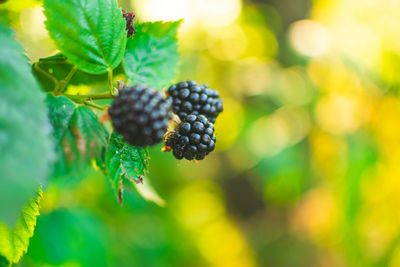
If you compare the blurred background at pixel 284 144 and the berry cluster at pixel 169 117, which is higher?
the berry cluster at pixel 169 117

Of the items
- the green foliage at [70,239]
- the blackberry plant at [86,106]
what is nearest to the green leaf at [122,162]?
the blackberry plant at [86,106]

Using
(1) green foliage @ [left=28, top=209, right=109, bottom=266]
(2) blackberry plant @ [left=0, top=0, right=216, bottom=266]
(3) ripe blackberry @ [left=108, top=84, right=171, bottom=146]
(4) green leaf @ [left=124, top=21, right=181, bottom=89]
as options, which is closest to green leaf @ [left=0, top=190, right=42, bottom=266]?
(2) blackberry plant @ [left=0, top=0, right=216, bottom=266]

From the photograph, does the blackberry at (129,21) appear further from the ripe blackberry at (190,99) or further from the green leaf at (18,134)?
the green leaf at (18,134)

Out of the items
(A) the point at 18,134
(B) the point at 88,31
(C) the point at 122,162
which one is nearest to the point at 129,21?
(B) the point at 88,31

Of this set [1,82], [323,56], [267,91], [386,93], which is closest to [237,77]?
[267,91]

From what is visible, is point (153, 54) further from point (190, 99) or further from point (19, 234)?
point (19, 234)

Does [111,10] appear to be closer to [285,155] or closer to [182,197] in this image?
[285,155]

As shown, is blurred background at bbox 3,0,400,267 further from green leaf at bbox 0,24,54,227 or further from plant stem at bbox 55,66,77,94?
green leaf at bbox 0,24,54,227
